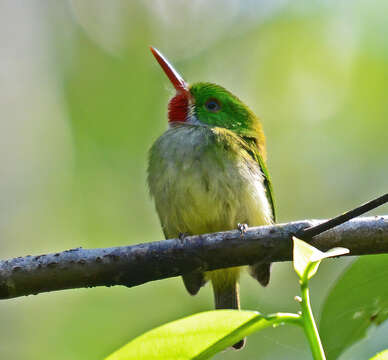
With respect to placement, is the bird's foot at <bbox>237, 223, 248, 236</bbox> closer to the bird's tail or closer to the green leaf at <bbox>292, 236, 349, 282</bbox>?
the green leaf at <bbox>292, 236, 349, 282</bbox>

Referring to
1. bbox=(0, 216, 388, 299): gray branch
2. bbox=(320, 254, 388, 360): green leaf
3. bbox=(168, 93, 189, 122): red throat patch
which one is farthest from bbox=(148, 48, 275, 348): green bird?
bbox=(320, 254, 388, 360): green leaf

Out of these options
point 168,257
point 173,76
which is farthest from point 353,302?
point 173,76

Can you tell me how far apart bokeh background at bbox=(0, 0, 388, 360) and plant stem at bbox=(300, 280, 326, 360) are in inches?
140

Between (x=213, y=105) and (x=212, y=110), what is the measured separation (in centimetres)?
5

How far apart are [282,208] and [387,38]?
1844 mm

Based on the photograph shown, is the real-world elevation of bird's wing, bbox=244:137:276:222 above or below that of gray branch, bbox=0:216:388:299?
above

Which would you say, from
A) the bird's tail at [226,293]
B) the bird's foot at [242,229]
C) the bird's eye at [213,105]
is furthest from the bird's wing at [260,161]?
the bird's foot at [242,229]

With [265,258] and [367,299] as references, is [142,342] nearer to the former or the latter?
[367,299]

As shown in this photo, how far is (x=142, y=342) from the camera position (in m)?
1.06

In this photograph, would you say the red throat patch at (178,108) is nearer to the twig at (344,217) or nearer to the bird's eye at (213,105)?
the bird's eye at (213,105)

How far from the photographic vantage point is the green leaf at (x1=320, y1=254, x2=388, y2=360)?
129cm

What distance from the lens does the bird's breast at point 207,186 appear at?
295 cm

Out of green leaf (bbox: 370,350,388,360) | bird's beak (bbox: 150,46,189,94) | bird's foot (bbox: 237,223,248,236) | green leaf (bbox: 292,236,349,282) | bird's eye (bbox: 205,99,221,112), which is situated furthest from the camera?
bird's beak (bbox: 150,46,189,94)

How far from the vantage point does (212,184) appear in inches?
116
